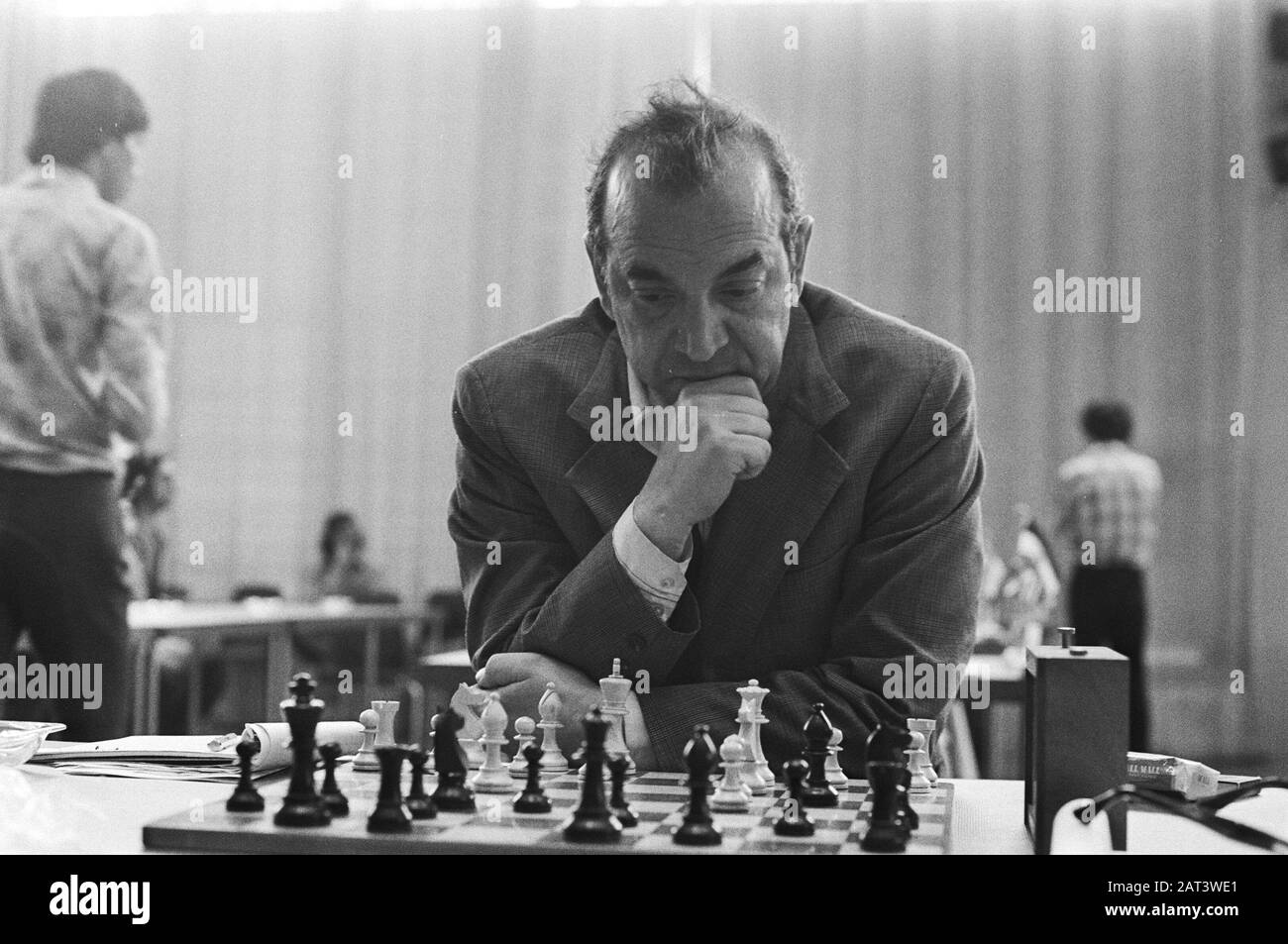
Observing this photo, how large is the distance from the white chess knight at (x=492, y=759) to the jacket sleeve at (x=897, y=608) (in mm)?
211

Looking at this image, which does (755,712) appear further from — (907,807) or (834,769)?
(907,807)

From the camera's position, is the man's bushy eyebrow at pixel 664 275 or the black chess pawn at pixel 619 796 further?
the man's bushy eyebrow at pixel 664 275

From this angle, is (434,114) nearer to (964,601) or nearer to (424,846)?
(964,601)

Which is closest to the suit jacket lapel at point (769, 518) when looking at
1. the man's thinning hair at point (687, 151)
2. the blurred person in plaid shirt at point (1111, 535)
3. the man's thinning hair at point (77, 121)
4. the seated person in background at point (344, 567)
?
the man's thinning hair at point (687, 151)

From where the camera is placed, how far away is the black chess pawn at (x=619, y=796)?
1145 mm

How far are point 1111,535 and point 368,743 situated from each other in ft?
14.9

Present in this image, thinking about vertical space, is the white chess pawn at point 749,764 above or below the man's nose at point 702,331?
below

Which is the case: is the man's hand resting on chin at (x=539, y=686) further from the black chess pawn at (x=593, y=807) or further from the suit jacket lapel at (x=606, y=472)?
the black chess pawn at (x=593, y=807)

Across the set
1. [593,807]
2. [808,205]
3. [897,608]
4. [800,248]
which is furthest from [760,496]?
[808,205]

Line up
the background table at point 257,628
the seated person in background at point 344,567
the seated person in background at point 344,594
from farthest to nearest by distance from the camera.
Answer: the seated person in background at point 344,567 → the seated person in background at point 344,594 → the background table at point 257,628

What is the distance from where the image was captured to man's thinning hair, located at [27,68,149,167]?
368cm

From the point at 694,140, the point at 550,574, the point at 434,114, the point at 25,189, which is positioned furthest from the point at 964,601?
the point at 434,114

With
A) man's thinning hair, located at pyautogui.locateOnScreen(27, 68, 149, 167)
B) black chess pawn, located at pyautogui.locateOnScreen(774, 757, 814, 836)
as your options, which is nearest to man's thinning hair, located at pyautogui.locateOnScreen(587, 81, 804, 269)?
black chess pawn, located at pyautogui.locateOnScreen(774, 757, 814, 836)
